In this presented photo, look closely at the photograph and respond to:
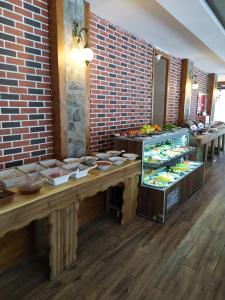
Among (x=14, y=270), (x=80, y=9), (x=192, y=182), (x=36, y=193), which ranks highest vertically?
(x=80, y=9)

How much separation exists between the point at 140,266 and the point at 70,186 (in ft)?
3.47

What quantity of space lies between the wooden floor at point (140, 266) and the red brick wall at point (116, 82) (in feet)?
4.12

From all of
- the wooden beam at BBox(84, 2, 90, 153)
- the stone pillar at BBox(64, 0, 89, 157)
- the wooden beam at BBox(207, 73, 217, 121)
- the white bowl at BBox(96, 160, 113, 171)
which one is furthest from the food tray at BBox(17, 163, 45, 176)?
the wooden beam at BBox(207, 73, 217, 121)

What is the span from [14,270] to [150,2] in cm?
320

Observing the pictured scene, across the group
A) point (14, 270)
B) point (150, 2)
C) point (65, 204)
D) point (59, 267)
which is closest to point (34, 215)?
point (65, 204)

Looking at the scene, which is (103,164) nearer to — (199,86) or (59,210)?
(59,210)

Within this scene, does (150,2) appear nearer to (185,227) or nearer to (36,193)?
(36,193)

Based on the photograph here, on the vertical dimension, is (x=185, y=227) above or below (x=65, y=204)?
below

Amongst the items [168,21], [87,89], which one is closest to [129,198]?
[87,89]

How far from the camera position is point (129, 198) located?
9.34 ft

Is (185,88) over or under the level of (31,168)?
over

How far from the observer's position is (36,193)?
1745 mm

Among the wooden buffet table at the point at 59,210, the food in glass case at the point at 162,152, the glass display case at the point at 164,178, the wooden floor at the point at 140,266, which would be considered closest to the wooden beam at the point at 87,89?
the wooden buffet table at the point at 59,210

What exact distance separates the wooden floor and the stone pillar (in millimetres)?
1113
